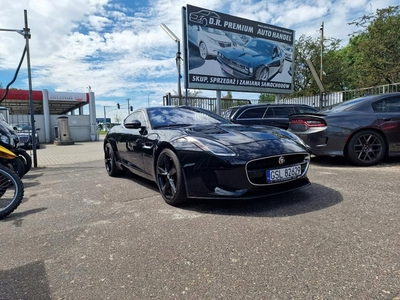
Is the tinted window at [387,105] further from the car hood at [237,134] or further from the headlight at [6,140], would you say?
the headlight at [6,140]

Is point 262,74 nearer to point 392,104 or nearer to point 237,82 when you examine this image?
point 237,82

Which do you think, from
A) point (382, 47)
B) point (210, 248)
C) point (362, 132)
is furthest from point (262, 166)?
point (382, 47)

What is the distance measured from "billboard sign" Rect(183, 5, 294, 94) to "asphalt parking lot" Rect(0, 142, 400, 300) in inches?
377

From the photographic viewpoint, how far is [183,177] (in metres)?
3.14

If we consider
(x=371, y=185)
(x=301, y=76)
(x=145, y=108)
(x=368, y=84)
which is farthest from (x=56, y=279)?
(x=301, y=76)

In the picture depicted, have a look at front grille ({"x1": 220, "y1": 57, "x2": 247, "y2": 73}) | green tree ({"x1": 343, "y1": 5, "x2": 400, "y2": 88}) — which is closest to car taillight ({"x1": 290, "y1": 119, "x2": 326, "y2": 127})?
front grille ({"x1": 220, "y1": 57, "x2": 247, "y2": 73})

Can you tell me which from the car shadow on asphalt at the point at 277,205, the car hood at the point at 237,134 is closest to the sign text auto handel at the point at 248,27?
the car hood at the point at 237,134

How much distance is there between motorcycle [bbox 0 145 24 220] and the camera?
3.31 m

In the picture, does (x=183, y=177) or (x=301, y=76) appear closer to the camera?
(x=183, y=177)

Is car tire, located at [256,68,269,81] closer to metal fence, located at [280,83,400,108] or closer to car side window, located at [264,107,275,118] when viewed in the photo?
metal fence, located at [280,83,400,108]

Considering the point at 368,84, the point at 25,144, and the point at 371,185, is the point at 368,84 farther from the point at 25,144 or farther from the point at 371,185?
the point at 25,144

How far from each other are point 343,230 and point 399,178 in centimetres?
246

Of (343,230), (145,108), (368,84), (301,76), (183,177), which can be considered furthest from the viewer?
(301,76)

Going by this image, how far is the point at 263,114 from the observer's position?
8.21 metres
